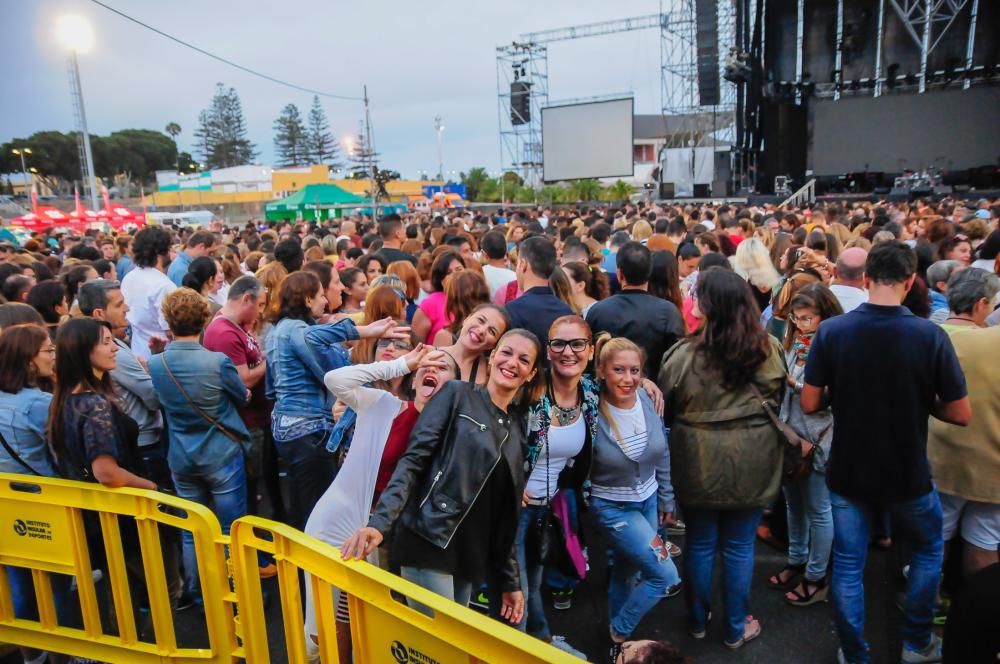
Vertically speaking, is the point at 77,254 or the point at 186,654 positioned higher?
the point at 77,254

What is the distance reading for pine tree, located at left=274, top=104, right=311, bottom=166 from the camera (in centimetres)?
8938

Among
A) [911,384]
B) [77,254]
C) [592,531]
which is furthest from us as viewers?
[77,254]

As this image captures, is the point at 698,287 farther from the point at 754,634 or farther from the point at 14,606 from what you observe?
the point at 14,606

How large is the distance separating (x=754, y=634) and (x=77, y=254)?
27.1 feet

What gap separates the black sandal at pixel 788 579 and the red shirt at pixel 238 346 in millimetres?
3206

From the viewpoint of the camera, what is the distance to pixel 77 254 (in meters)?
7.78

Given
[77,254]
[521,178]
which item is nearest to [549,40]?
[521,178]

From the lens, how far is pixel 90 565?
2.97 metres

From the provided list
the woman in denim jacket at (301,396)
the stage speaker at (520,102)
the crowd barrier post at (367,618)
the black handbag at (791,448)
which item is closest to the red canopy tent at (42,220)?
the stage speaker at (520,102)

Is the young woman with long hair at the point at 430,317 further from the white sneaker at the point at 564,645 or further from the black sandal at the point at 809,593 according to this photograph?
the black sandal at the point at 809,593

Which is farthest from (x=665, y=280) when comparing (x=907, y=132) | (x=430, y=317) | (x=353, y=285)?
(x=907, y=132)

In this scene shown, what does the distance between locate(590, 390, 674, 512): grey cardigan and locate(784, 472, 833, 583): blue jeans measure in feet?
3.53

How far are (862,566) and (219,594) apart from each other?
2.76m

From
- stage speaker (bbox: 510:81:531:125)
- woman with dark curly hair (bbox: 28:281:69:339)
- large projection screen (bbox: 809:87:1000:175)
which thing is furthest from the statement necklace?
stage speaker (bbox: 510:81:531:125)
